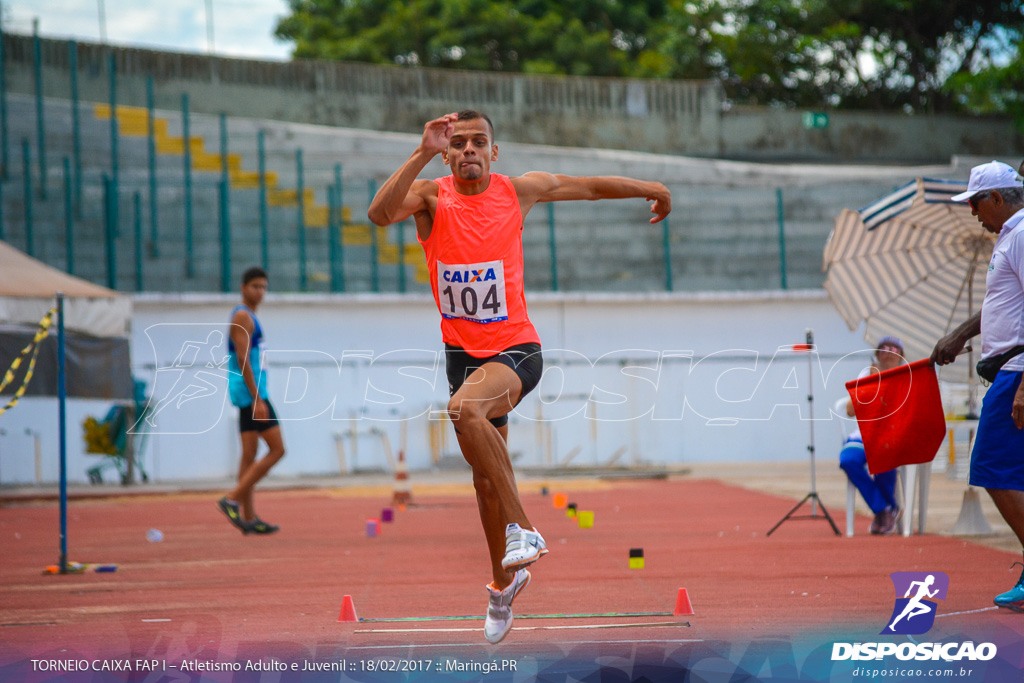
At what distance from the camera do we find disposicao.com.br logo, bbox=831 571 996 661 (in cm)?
450

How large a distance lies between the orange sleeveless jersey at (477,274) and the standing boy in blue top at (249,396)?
15.7 feet

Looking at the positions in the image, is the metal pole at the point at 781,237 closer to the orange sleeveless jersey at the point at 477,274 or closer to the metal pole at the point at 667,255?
the metal pole at the point at 667,255

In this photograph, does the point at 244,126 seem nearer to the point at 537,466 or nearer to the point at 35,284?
the point at 537,466

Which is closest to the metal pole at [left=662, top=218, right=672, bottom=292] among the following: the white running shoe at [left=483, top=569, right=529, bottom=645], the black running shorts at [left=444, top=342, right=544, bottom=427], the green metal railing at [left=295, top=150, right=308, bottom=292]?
the green metal railing at [left=295, top=150, right=308, bottom=292]

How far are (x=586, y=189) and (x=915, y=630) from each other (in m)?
2.65

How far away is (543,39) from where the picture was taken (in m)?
36.2

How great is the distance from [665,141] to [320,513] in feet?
70.5

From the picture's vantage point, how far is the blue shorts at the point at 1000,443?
5457 mm

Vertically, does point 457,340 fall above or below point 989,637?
above

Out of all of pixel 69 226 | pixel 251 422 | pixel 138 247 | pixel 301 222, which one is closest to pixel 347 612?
pixel 251 422

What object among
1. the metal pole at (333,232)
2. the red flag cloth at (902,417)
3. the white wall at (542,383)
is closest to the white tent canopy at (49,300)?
the white wall at (542,383)

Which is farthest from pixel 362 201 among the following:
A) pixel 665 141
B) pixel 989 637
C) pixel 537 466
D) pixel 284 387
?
pixel 989 637

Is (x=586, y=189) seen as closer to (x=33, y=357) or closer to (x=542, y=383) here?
(x=33, y=357)

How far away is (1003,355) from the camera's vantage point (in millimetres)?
5547
